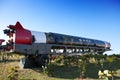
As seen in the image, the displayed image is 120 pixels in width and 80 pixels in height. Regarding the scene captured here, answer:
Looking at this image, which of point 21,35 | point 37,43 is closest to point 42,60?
point 37,43

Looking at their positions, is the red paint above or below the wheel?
above

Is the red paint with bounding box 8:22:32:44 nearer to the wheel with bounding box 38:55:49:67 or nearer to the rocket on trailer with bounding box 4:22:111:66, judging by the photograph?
the rocket on trailer with bounding box 4:22:111:66

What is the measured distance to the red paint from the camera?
1708cm

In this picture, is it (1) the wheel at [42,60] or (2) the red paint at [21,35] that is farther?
(1) the wheel at [42,60]

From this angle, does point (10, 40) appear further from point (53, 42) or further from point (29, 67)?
point (53, 42)

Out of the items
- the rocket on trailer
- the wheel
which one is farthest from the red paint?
the wheel

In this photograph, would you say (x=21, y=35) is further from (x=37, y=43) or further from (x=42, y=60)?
(x=42, y=60)

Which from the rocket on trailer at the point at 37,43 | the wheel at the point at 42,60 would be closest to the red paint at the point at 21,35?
the rocket on trailer at the point at 37,43

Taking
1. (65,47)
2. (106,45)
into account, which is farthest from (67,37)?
(106,45)

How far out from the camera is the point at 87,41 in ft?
96.7

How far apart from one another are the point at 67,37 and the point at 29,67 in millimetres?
6872

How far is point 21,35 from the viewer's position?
681 inches

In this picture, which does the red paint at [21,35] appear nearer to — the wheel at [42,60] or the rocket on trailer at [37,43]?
the rocket on trailer at [37,43]

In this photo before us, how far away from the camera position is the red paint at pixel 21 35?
17078mm
